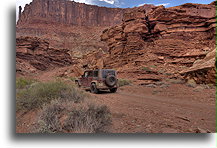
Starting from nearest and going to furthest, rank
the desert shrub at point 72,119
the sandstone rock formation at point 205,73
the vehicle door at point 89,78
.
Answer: the desert shrub at point 72,119 < the vehicle door at point 89,78 < the sandstone rock formation at point 205,73

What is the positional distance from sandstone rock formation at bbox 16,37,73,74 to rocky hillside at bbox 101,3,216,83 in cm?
1573

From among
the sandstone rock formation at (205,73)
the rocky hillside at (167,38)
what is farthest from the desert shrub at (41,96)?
the rocky hillside at (167,38)

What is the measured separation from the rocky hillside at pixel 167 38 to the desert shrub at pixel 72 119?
44.8 feet

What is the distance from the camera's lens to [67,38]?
7638 cm

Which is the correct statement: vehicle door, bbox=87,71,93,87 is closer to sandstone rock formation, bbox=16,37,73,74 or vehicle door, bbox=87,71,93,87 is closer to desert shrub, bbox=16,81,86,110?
desert shrub, bbox=16,81,86,110

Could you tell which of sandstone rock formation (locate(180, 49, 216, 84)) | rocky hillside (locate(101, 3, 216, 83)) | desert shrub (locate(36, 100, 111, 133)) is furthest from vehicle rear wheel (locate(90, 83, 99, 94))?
rocky hillside (locate(101, 3, 216, 83))

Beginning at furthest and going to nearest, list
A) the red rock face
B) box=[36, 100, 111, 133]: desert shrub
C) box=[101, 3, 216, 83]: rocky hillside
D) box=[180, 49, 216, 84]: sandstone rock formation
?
the red rock face
box=[101, 3, 216, 83]: rocky hillside
box=[180, 49, 216, 84]: sandstone rock formation
box=[36, 100, 111, 133]: desert shrub

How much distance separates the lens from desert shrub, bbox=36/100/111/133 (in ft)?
9.42

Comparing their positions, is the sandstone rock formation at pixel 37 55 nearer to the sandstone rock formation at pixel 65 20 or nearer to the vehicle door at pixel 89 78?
the vehicle door at pixel 89 78

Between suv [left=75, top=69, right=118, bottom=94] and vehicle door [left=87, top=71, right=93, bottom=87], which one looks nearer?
suv [left=75, top=69, right=118, bottom=94]

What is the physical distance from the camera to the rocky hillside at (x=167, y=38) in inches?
719

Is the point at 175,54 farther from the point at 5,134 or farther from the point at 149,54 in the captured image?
the point at 5,134

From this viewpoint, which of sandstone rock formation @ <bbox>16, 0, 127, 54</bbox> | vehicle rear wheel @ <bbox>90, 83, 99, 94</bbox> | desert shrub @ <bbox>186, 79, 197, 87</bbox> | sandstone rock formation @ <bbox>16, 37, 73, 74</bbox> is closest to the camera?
vehicle rear wheel @ <bbox>90, 83, 99, 94</bbox>

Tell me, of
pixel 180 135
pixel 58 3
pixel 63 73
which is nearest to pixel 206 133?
pixel 180 135
